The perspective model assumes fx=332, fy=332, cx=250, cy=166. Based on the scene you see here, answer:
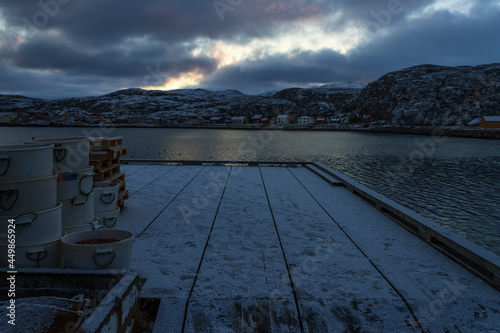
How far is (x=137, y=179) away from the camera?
31.1 ft

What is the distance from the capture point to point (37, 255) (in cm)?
284

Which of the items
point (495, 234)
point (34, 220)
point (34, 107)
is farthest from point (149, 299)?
point (34, 107)

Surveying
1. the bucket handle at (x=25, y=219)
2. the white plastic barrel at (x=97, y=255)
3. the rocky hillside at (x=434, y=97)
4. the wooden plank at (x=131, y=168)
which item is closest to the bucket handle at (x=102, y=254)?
the white plastic barrel at (x=97, y=255)

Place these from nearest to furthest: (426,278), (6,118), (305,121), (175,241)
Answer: (426,278) → (175,241) → (305,121) → (6,118)

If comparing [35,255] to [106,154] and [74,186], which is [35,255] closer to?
[74,186]

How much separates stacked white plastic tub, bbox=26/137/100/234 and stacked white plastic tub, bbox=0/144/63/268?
0.43m

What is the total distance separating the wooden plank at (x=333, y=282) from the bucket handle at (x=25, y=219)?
8.09 feet

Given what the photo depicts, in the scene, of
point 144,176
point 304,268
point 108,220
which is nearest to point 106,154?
point 108,220

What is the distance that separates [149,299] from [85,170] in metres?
1.59

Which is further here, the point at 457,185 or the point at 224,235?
the point at 457,185

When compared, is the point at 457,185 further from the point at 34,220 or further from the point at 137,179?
the point at 34,220

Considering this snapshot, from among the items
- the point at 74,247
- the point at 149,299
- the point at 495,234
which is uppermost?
the point at 74,247

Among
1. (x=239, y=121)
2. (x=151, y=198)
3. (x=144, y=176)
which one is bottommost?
(x=151, y=198)

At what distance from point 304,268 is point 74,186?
2.70m
